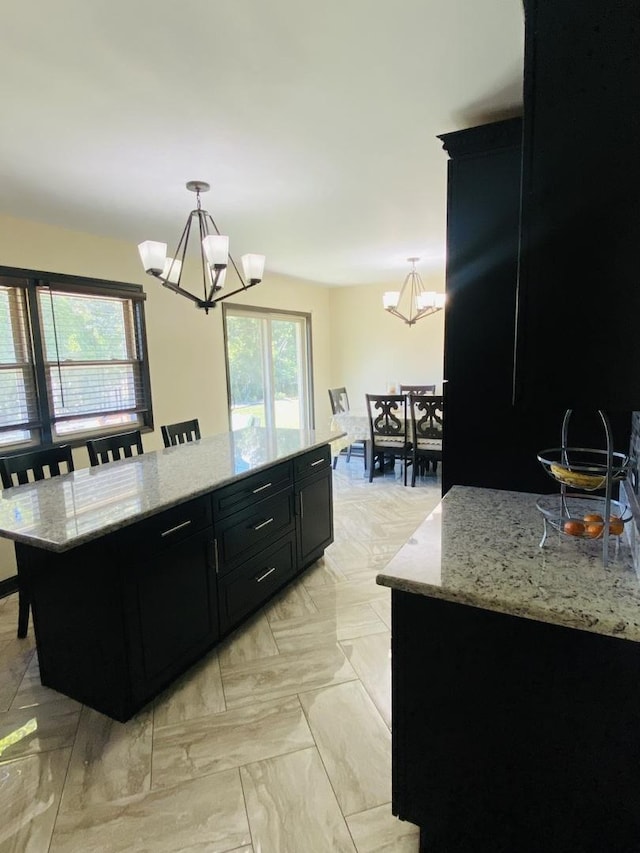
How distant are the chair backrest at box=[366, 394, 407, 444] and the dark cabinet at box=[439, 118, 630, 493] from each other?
3.03 meters

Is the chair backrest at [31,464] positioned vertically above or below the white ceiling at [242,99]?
below

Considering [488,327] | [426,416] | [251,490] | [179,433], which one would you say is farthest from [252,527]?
[426,416]

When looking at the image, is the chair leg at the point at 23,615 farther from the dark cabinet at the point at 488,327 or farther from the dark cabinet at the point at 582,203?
the dark cabinet at the point at 582,203

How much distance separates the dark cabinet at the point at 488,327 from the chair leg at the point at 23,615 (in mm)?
2371

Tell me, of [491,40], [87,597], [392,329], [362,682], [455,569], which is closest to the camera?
[455,569]

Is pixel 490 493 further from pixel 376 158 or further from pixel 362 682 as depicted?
pixel 376 158

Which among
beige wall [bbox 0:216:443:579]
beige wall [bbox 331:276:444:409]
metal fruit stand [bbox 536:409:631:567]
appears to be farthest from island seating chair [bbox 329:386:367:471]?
metal fruit stand [bbox 536:409:631:567]

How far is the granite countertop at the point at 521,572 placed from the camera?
3.40ft

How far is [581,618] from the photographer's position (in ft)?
3.31

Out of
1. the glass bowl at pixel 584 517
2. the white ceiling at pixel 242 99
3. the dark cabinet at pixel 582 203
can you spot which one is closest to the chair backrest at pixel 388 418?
the white ceiling at pixel 242 99

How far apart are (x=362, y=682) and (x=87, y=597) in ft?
4.11

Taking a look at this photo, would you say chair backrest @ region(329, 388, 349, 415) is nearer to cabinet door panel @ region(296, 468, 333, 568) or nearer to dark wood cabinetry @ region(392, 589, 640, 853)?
cabinet door panel @ region(296, 468, 333, 568)

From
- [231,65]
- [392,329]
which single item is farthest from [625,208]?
[392,329]

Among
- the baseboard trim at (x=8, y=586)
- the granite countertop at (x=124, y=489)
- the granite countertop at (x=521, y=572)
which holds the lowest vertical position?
the baseboard trim at (x=8, y=586)
